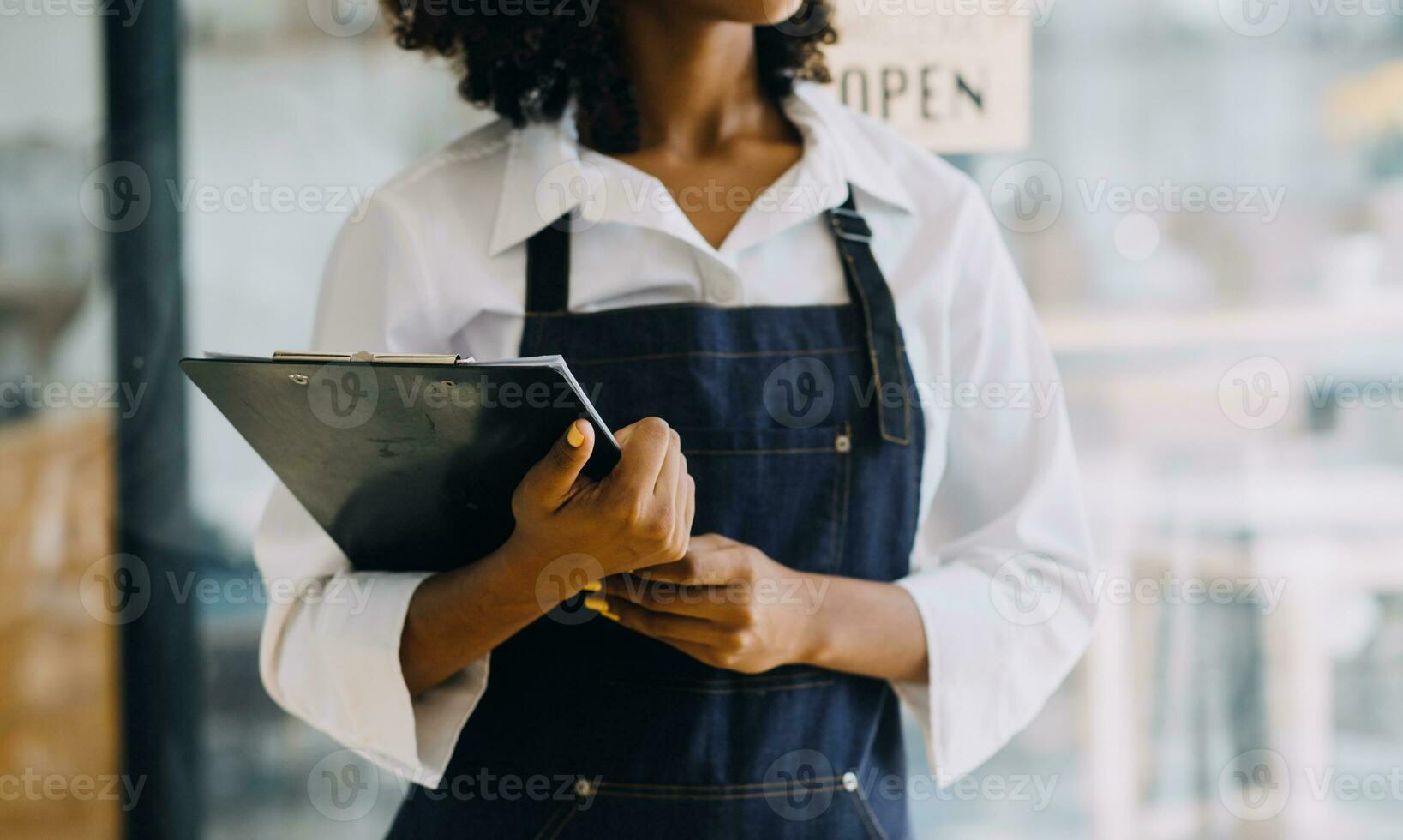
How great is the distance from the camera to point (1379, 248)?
1.67m

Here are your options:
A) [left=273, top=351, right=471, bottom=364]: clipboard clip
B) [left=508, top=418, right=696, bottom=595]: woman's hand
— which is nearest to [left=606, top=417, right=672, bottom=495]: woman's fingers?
[left=508, top=418, right=696, bottom=595]: woman's hand

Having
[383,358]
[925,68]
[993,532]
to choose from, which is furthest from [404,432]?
[925,68]

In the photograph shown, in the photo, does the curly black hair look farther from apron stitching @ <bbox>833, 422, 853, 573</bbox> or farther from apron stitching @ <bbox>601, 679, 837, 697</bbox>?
apron stitching @ <bbox>601, 679, 837, 697</bbox>

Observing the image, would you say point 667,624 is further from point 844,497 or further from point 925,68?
point 925,68

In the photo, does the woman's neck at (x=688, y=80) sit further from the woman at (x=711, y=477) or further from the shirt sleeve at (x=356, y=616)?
the shirt sleeve at (x=356, y=616)

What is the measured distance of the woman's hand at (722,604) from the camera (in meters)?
0.88

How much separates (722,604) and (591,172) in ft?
1.33

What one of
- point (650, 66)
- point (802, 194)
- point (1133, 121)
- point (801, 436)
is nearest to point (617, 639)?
point (801, 436)

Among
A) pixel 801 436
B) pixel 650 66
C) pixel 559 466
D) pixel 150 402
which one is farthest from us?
pixel 150 402

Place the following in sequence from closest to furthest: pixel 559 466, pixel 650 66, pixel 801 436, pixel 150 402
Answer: pixel 559 466 < pixel 801 436 < pixel 650 66 < pixel 150 402

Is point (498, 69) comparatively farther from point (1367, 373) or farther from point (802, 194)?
point (1367, 373)

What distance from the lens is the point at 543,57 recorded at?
1110mm

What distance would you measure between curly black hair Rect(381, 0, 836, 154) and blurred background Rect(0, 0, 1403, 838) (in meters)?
0.44

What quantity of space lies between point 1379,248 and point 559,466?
1448 mm
